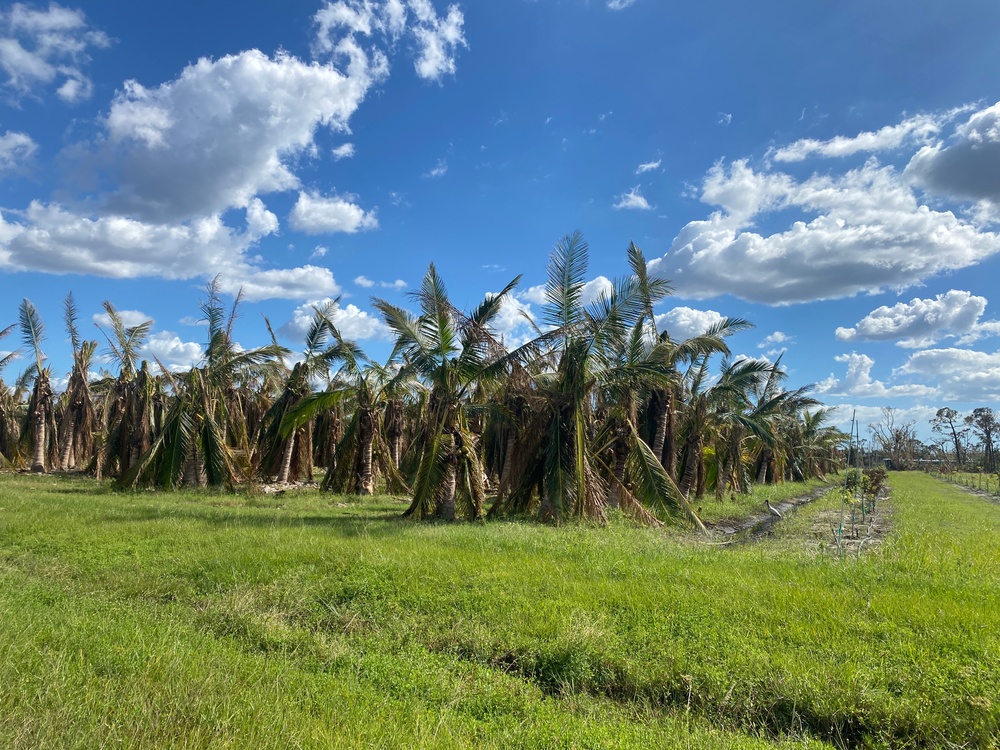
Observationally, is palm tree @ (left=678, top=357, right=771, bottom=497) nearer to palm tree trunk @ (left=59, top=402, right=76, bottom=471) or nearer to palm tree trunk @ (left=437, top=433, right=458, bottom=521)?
palm tree trunk @ (left=437, top=433, right=458, bottom=521)

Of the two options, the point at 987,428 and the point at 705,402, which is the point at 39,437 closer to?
the point at 705,402

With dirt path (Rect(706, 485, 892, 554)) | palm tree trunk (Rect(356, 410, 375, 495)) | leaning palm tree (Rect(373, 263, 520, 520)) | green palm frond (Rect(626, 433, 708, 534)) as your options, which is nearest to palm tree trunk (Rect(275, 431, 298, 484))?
palm tree trunk (Rect(356, 410, 375, 495))

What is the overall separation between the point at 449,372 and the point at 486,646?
8.12 meters

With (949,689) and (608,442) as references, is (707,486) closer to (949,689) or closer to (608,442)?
(608,442)

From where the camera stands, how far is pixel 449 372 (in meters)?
13.0

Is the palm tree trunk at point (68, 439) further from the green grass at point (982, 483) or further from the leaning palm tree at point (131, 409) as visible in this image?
the green grass at point (982, 483)

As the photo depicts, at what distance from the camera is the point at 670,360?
50.3 feet

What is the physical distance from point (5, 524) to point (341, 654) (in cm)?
907

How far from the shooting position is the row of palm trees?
12.8 metres

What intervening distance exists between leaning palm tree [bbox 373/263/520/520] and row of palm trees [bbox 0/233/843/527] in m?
0.04

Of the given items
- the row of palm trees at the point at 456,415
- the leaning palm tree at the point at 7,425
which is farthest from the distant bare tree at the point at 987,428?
the leaning palm tree at the point at 7,425

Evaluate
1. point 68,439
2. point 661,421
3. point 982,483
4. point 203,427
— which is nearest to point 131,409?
point 203,427

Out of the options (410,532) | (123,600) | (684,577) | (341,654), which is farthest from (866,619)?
(123,600)

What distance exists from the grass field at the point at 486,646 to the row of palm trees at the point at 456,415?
4.07m
